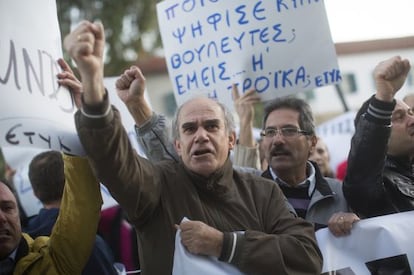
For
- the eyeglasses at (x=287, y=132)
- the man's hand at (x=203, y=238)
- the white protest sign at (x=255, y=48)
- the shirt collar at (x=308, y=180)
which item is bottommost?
the man's hand at (x=203, y=238)

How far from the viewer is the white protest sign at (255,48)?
3543mm

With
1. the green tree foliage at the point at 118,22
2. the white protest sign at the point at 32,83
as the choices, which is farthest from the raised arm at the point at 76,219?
the green tree foliage at the point at 118,22

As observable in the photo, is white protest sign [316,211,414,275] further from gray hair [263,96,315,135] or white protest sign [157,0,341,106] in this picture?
white protest sign [157,0,341,106]

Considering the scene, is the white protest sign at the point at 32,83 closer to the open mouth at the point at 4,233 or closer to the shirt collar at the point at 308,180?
the open mouth at the point at 4,233

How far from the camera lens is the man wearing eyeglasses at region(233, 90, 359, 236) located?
2.99 metres

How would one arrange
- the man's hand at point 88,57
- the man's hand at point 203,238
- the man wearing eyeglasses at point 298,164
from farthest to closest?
the man wearing eyeglasses at point 298,164 < the man's hand at point 203,238 < the man's hand at point 88,57

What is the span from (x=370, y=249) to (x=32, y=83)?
152 centimetres

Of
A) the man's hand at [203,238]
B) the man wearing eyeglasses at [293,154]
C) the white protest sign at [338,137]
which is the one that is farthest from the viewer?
the white protest sign at [338,137]

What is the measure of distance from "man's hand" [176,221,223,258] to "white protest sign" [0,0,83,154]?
0.59 metres

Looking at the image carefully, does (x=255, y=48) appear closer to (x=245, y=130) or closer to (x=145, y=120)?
(x=245, y=130)

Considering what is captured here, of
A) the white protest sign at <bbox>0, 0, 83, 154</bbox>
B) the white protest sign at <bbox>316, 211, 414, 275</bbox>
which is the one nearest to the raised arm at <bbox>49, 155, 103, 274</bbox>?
the white protest sign at <bbox>0, 0, 83, 154</bbox>

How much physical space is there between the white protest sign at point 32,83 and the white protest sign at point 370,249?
110cm

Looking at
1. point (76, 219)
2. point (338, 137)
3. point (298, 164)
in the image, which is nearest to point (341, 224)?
point (298, 164)

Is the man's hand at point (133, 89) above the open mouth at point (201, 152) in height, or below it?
above
